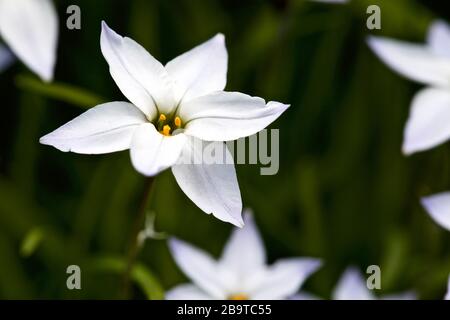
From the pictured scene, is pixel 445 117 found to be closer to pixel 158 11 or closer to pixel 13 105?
pixel 158 11

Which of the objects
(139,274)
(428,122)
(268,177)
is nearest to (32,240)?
(139,274)

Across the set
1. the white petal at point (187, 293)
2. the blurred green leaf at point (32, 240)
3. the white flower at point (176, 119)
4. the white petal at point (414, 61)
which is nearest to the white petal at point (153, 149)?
the white flower at point (176, 119)

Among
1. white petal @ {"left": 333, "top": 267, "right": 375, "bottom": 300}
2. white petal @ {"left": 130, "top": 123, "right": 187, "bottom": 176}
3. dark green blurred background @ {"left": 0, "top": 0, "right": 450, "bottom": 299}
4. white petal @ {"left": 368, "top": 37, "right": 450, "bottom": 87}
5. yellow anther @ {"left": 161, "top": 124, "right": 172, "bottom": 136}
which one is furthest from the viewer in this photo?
dark green blurred background @ {"left": 0, "top": 0, "right": 450, "bottom": 299}

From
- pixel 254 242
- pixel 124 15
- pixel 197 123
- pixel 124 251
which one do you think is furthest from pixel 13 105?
pixel 197 123

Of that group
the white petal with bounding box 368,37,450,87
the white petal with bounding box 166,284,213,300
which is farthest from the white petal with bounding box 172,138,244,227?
the white petal with bounding box 368,37,450,87

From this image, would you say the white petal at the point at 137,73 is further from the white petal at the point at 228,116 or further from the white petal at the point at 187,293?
the white petal at the point at 187,293

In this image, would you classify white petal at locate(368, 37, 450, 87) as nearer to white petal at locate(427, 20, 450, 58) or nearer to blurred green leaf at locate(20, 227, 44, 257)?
white petal at locate(427, 20, 450, 58)
